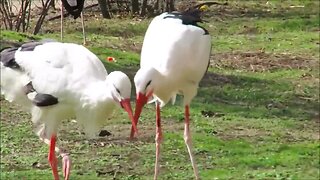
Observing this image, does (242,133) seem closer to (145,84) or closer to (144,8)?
(145,84)

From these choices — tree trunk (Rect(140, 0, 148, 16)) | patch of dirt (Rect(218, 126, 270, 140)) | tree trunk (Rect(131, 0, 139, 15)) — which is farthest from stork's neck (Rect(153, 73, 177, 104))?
tree trunk (Rect(131, 0, 139, 15))

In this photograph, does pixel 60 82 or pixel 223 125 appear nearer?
pixel 60 82

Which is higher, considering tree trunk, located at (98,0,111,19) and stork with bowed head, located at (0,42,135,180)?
stork with bowed head, located at (0,42,135,180)

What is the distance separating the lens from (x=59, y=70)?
5453 mm

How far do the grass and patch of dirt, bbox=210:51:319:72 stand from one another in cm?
2

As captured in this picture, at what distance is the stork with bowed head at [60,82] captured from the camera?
5.38 meters

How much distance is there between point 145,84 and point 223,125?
3460mm

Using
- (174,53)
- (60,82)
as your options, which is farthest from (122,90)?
(174,53)

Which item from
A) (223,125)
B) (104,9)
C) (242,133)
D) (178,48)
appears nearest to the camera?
(178,48)

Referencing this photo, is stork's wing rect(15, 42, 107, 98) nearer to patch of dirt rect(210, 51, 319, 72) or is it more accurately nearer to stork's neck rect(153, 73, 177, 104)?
stork's neck rect(153, 73, 177, 104)

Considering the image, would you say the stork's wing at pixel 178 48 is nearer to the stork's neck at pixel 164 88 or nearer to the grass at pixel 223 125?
the stork's neck at pixel 164 88

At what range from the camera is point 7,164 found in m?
7.82

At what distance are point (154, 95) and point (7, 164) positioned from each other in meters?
1.73

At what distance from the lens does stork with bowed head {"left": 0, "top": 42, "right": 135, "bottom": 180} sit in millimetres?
5379
